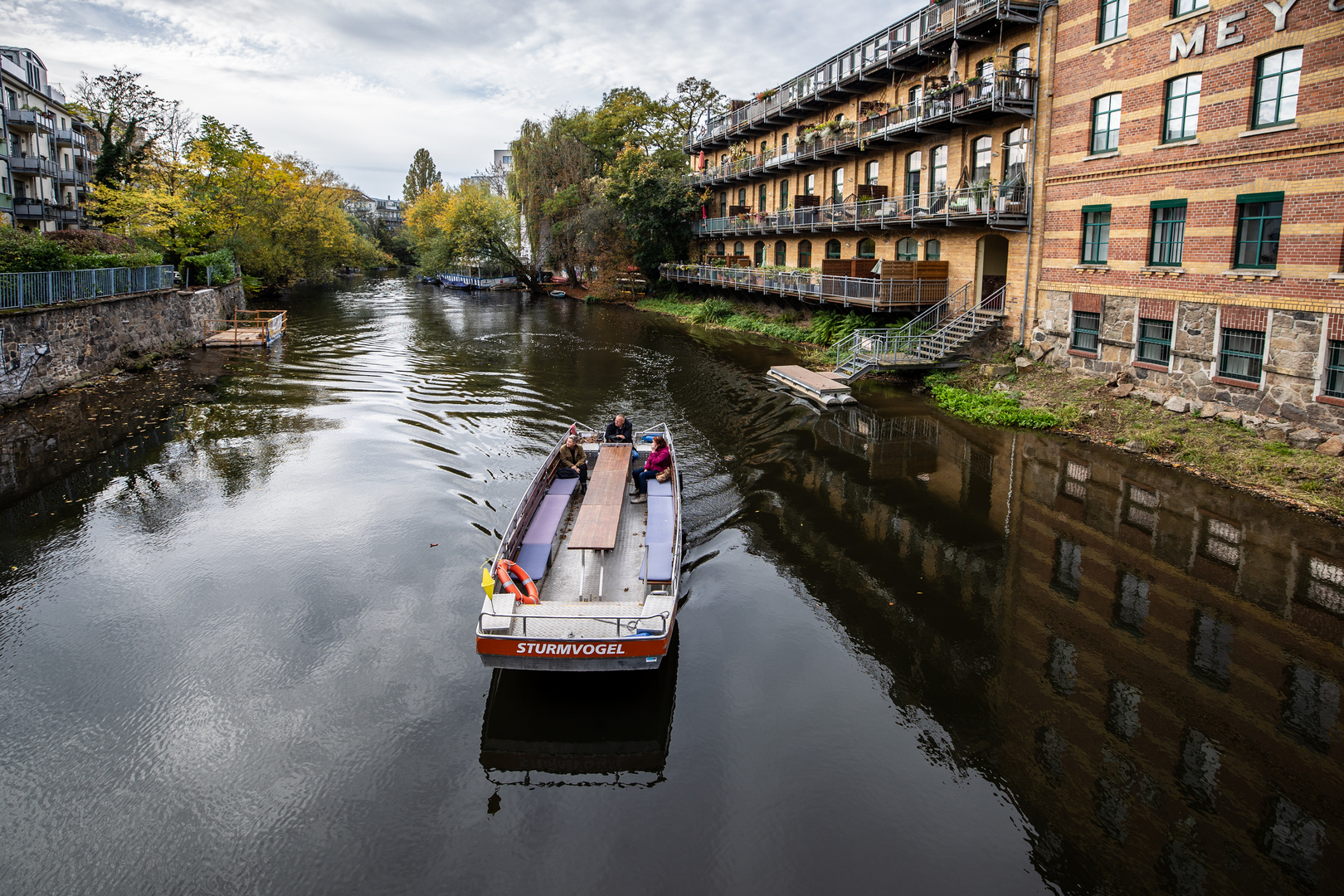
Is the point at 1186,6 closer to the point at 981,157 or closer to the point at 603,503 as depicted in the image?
the point at 981,157

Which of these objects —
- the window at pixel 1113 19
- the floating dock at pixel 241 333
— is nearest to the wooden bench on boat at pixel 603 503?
the window at pixel 1113 19

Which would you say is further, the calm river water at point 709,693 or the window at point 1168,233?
the window at point 1168,233

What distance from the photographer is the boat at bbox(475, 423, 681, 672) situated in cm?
852

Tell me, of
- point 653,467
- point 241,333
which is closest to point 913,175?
point 653,467

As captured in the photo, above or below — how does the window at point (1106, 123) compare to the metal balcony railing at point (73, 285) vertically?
above

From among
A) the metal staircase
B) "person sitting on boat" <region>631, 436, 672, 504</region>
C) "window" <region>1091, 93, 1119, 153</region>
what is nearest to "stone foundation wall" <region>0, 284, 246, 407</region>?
"person sitting on boat" <region>631, 436, 672, 504</region>

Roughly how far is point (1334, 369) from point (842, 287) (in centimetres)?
1623

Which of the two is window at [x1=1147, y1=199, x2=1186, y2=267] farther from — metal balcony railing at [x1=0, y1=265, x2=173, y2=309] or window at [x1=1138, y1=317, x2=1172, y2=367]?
metal balcony railing at [x1=0, y1=265, x2=173, y2=309]

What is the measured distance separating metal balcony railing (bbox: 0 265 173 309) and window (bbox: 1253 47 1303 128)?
3043cm

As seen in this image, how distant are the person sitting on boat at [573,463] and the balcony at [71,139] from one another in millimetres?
57521

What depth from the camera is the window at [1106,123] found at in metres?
20.2

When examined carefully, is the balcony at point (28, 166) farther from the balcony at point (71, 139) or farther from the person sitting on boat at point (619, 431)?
the person sitting on boat at point (619, 431)

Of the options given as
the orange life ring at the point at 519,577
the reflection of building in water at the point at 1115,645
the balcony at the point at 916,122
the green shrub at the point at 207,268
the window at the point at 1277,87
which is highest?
the balcony at the point at 916,122

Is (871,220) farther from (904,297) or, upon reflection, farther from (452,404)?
(452,404)
